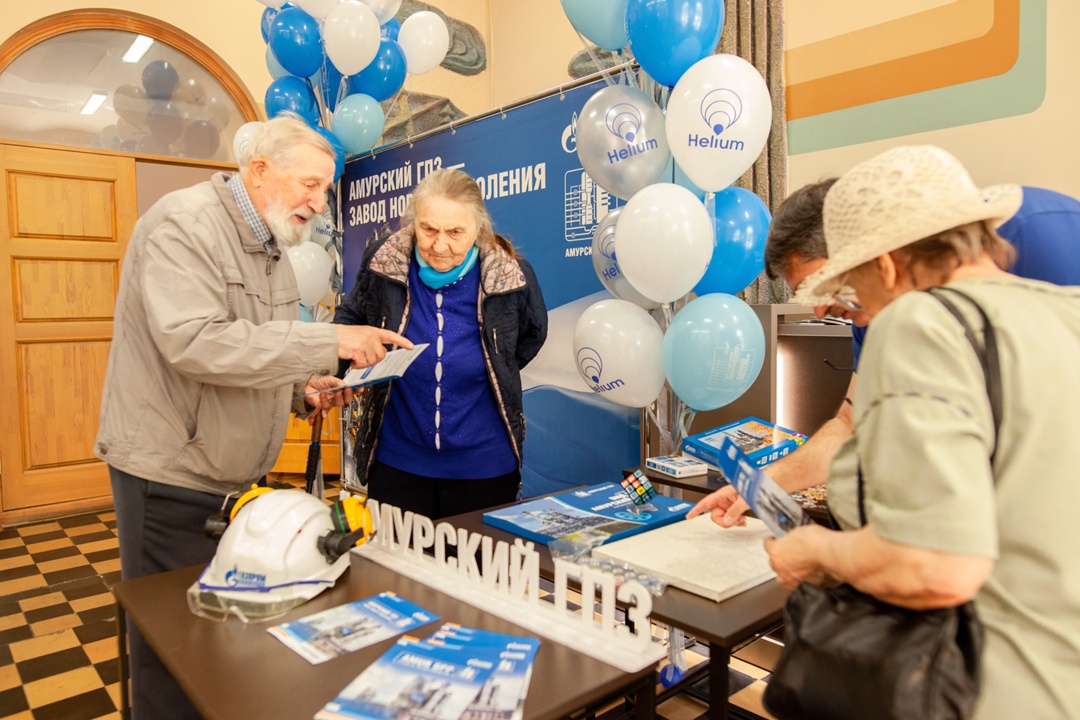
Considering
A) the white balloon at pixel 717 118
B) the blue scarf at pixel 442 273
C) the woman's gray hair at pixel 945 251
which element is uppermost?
the white balloon at pixel 717 118

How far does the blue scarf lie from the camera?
210 cm

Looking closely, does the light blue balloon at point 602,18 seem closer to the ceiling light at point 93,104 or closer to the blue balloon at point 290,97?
the blue balloon at point 290,97

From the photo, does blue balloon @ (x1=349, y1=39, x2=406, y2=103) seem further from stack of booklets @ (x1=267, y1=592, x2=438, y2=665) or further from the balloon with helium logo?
stack of booklets @ (x1=267, y1=592, x2=438, y2=665)

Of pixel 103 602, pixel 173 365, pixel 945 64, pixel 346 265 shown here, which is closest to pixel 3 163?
pixel 346 265

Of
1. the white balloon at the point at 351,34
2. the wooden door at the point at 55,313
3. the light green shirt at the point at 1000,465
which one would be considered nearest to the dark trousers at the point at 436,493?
the light green shirt at the point at 1000,465

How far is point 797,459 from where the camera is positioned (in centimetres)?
148

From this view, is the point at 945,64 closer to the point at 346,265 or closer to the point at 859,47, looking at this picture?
the point at 859,47

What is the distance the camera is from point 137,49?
4.82 meters

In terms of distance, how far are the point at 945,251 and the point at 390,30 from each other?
3766mm

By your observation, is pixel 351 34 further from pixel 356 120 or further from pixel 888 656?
pixel 888 656

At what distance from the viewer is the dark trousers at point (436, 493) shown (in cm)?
211

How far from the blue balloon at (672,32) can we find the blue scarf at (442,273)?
2.67 feet

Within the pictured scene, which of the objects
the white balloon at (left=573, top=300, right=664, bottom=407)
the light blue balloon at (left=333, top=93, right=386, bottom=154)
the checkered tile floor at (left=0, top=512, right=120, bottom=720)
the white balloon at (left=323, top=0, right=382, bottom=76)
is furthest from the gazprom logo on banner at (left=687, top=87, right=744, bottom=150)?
the checkered tile floor at (left=0, top=512, right=120, bottom=720)

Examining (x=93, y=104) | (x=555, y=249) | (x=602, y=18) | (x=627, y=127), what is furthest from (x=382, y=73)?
(x=93, y=104)
